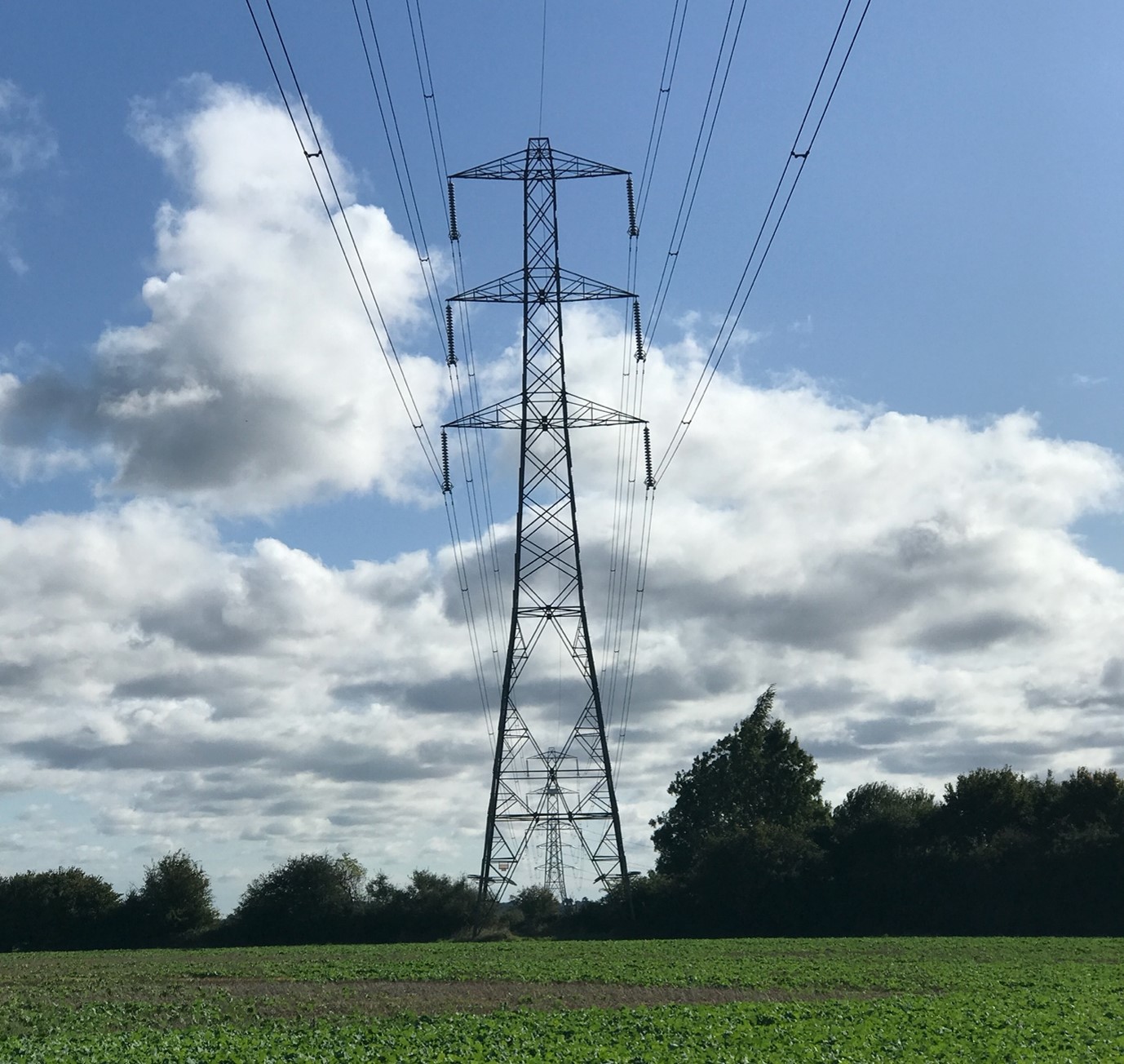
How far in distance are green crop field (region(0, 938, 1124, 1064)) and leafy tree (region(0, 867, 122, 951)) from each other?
31694 millimetres

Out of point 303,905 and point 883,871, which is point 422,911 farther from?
point 883,871

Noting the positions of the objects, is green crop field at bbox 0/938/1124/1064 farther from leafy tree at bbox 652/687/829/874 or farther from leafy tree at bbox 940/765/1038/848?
leafy tree at bbox 652/687/829/874

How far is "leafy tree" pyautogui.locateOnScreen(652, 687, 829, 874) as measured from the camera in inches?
4341

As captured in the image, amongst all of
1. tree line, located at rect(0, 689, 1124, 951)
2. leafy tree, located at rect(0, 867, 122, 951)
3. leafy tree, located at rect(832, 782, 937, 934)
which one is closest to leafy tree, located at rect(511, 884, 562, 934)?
tree line, located at rect(0, 689, 1124, 951)

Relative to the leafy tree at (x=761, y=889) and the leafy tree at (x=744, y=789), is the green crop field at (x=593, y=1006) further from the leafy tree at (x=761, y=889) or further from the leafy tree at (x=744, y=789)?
the leafy tree at (x=744, y=789)

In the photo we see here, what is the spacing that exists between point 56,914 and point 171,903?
7914 millimetres

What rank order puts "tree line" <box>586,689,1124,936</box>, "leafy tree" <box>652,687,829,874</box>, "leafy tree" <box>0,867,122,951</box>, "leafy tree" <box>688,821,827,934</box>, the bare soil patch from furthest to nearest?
1. "leafy tree" <box>652,687,829,874</box>
2. "leafy tree" <box>0,867,122,951</box>
3. "leafy tree" <box>688,821,827,934</box>
4. "tree line" <box>586,689,1124,936</box>
5. the bare soil patch

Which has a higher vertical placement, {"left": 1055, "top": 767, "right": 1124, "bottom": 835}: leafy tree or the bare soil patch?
{"left": 1055, "top": 767, "right": 1124, "bottom": 835}: leafy tree

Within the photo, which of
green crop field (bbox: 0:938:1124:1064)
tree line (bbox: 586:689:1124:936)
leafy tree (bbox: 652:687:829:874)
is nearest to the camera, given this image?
green crop field (bbox: 0:938:1124:1064)

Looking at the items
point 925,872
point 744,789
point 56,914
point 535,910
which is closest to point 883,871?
point 925,872

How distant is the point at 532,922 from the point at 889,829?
71.3 feet

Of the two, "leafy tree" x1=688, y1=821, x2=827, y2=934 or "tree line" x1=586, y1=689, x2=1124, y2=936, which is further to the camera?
"leafy tree" x1=688, y1=821, x2=827, y2=934

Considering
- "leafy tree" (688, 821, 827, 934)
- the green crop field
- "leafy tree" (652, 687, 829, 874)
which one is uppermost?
"leafy tree" (652, 687, 829, 874)

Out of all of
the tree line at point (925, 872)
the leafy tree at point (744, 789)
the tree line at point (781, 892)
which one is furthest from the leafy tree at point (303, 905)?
the leafy tree at point (744, 789)
